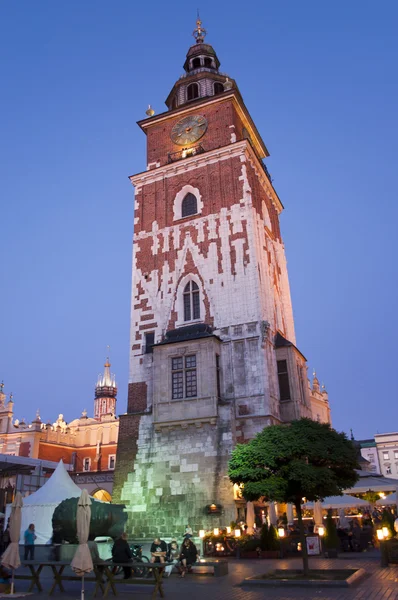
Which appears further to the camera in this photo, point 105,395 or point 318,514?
point 105,395

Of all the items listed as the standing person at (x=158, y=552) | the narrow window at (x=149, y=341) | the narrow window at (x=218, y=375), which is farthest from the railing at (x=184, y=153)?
the standing person at (x=158, y=552)

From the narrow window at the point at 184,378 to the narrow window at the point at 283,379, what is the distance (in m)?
5.24

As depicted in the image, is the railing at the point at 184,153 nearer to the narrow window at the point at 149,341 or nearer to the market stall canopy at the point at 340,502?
the narrow window at the point at 149,341

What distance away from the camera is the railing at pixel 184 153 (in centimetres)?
3638

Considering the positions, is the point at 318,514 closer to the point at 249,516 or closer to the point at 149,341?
the point at 249,516

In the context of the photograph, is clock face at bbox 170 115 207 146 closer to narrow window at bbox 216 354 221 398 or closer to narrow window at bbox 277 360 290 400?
narrow window at bbox 216 354 221 398

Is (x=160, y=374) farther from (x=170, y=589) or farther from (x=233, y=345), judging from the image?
(x=170, y=589)

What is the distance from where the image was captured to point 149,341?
106 ft

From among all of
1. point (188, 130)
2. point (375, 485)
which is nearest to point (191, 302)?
point (188, 130)

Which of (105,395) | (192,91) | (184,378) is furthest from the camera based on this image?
(105,395)

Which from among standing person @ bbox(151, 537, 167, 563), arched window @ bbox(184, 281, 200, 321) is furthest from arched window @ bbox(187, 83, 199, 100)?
standing person @ bbox(151, 537, 167, 563)

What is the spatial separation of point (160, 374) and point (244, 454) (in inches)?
484

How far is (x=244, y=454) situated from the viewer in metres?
18.0

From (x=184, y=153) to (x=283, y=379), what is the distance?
17570 millimetres
